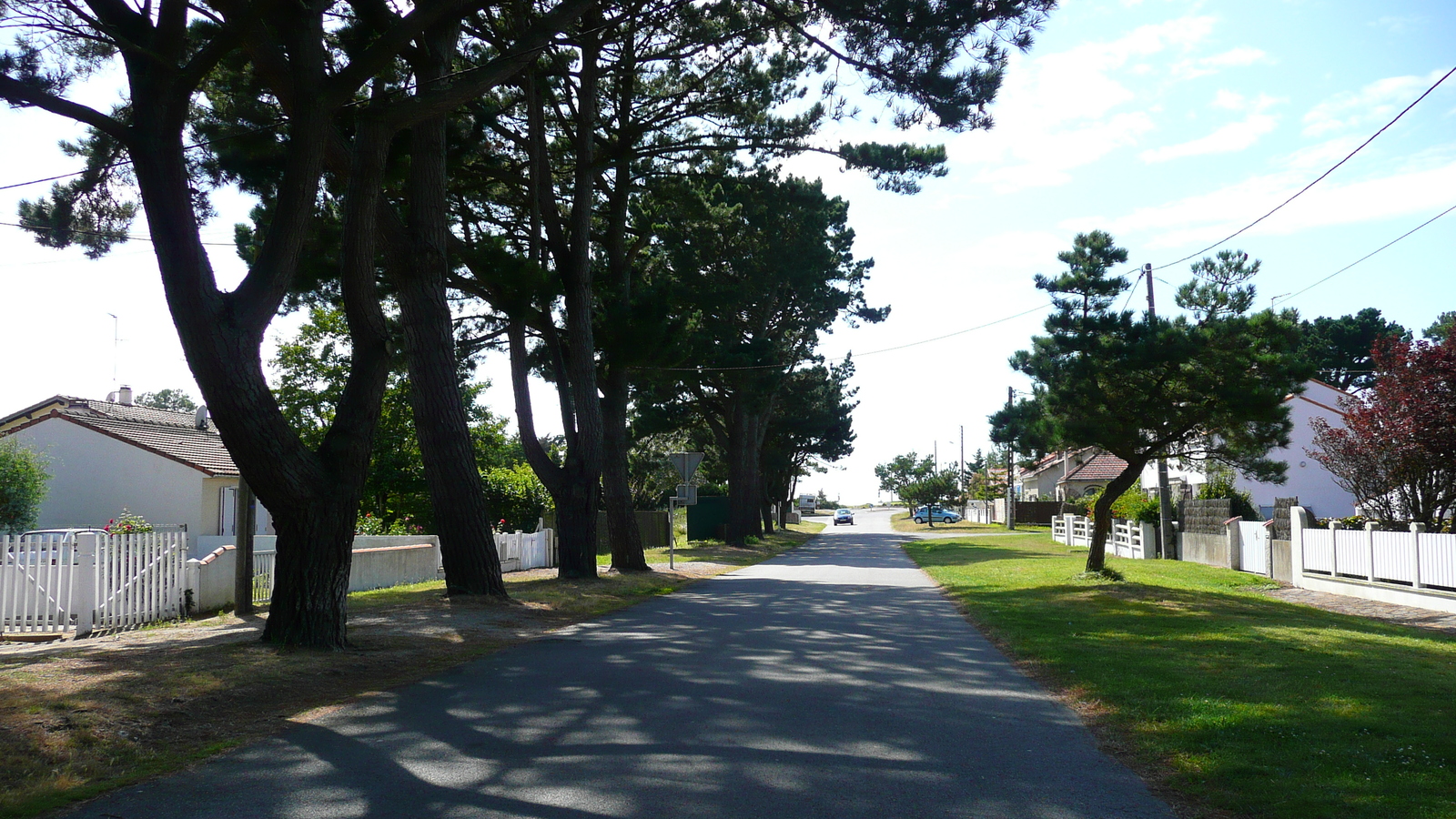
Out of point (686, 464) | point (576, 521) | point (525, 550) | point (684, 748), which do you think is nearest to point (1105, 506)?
point (686, 464)

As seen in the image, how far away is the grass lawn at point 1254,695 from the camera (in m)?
5.50

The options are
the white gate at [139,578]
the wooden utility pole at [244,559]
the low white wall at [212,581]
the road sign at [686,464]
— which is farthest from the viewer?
the road sign at [686,464]

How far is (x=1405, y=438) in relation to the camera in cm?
2066

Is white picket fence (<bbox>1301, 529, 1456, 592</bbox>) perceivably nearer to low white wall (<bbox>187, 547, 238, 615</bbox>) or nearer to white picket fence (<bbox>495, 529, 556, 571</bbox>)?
white picket fence (<bbox>495, 529, 556, 571</bbox>)

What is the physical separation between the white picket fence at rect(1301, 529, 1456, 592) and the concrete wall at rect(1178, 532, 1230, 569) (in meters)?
5.15

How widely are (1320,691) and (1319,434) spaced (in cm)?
2140

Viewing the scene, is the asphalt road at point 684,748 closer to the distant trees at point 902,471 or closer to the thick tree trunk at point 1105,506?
the thick tree trunk at point 1105,506

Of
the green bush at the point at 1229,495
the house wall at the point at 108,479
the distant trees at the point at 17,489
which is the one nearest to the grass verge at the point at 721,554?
the green bush at the point at 1229,495

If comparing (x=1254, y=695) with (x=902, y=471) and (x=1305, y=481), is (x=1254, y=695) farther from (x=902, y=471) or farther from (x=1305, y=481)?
(x=902, y=471)

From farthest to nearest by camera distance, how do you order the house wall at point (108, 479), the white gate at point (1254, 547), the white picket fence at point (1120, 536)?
the house wall at point (108, 479)
the white picket fence at point (1120, 536)
the white gate at point (1254, 547)

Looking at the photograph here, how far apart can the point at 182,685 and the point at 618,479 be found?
1613 cm

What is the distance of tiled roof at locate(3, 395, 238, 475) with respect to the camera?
34125 mm

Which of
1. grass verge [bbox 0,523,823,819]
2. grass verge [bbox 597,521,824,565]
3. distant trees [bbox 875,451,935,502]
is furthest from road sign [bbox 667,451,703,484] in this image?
distant trees [bbox 875,451,935,502]

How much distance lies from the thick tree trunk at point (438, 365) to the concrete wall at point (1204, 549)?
1894cm
